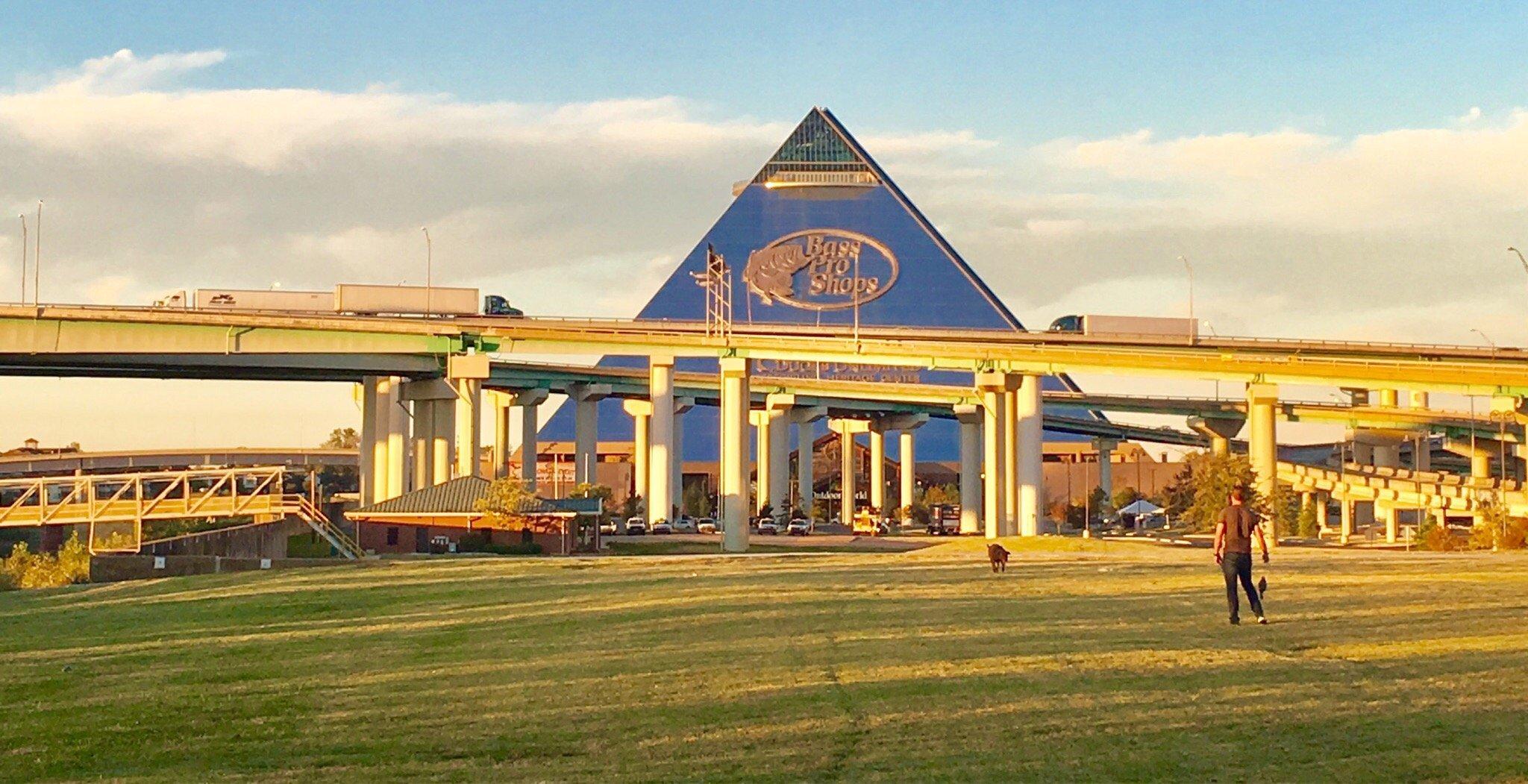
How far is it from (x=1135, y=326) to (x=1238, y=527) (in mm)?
105013

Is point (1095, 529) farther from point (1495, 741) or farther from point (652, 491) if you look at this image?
point (1495, 741)

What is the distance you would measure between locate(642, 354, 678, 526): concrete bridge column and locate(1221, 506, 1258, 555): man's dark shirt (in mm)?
76802

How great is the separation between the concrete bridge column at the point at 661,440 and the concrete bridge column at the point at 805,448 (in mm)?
28106

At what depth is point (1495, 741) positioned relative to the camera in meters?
11.6

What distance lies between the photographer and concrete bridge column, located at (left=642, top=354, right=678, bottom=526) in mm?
96750

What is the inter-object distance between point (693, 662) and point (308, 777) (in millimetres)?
5991

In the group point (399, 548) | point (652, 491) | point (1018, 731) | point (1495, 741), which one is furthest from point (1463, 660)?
point (652, 491)

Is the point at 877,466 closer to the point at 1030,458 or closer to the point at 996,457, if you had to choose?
the point at 996,457

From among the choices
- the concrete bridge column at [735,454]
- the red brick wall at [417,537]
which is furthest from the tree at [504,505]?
the concrete bridge column at [735,454]

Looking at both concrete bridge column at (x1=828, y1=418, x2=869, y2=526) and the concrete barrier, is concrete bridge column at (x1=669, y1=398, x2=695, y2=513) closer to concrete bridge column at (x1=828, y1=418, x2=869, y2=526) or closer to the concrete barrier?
concrete bridge column at (x1=828, y1=418, x2=869, y2=526)

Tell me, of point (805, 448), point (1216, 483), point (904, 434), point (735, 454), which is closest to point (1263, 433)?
point (1216, 483)

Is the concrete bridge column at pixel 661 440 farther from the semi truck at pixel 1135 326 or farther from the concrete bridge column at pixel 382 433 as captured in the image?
the semi truck at pixel 1135 326

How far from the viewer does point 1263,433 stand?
79500 mm

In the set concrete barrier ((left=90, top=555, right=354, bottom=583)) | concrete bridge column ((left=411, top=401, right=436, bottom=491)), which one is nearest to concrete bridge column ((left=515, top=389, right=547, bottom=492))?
concrete bridge column ((left=411, top=401, right=436, bottom=491))
